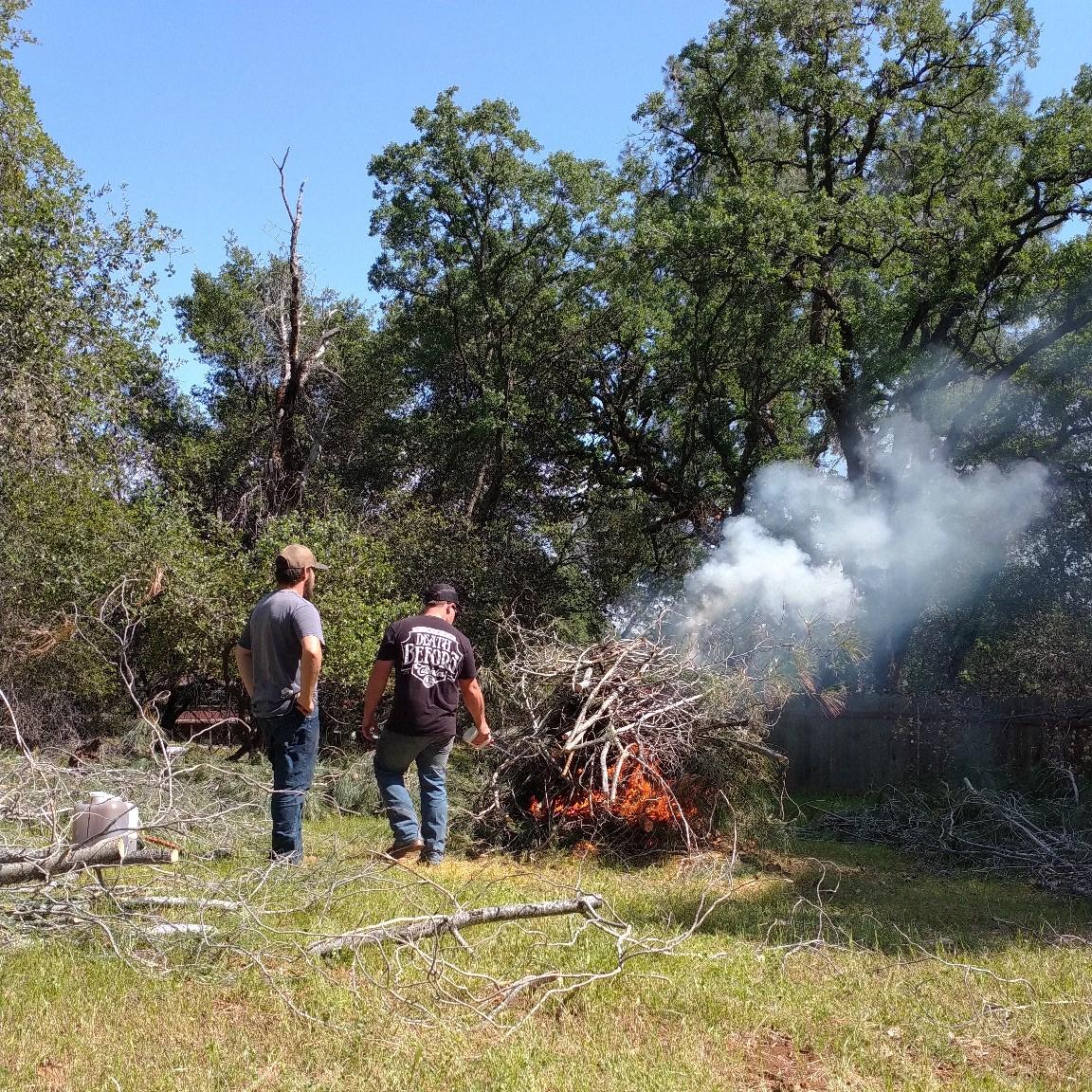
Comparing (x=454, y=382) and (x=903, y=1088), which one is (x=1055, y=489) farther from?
(x=903, y=1088)

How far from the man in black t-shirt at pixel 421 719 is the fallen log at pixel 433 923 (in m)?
1.49

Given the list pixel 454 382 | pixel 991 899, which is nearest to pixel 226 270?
pixel 454 382

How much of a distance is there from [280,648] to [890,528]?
1028 centimetres

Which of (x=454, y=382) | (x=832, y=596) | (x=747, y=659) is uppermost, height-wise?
(x=454, y=382)

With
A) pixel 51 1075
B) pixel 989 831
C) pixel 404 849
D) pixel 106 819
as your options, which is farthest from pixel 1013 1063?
pixel 989 831

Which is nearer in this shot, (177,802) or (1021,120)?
(177,802)

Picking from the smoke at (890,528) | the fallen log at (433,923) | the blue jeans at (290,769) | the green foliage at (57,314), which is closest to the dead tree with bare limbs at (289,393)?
the green foliage at (57,314)

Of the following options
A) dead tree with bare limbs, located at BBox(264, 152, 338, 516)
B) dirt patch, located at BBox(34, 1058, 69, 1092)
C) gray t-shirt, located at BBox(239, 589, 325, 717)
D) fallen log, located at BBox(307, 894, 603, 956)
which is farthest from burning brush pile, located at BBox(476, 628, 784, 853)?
dead tree with bare limbs, located at BBox(264, 152, 338, 516)

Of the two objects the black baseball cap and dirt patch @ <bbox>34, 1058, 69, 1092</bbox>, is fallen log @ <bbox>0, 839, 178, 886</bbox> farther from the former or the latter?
the black baseball cap

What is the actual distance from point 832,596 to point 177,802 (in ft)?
28.6

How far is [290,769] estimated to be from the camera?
5117 mm

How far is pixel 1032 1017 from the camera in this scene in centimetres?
342

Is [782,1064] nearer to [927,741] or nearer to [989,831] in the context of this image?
[989,831]

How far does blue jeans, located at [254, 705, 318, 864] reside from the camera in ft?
16.3
